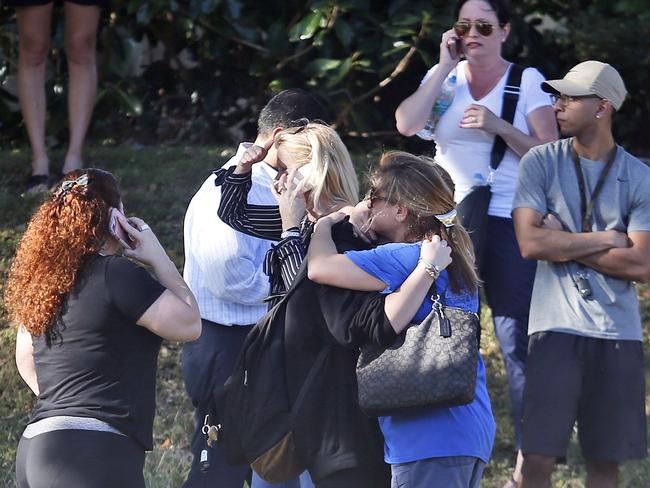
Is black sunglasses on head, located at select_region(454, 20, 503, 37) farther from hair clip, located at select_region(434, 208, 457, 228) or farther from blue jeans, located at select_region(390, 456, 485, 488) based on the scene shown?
blue jeans, located at select_region(390, 456, 485, 488)

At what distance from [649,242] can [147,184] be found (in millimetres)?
3758

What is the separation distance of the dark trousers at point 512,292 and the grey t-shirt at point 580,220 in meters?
0.36

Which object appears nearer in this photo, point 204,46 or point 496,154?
point 496,154

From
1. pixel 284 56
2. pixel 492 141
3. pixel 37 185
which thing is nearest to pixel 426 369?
pixel 492 141

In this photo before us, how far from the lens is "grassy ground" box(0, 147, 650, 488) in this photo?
555cm

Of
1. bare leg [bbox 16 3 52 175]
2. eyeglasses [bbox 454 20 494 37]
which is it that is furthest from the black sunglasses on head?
bare leg [bbox 16 3 52 175]

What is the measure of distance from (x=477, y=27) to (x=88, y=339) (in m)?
2.50

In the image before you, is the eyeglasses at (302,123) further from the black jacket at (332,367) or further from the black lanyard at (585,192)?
the black lanyard at (585,192)

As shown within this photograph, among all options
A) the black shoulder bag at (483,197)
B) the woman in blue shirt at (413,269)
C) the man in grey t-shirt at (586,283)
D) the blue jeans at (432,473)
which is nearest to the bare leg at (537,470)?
the man in grey t-shirt at (586,283)

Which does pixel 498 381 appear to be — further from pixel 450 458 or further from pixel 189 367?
pixel 450 458

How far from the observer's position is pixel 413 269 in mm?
3570

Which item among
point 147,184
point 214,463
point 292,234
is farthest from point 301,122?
point 147,184

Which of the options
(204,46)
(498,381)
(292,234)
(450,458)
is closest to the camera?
(450,458)

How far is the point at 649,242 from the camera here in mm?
4617
